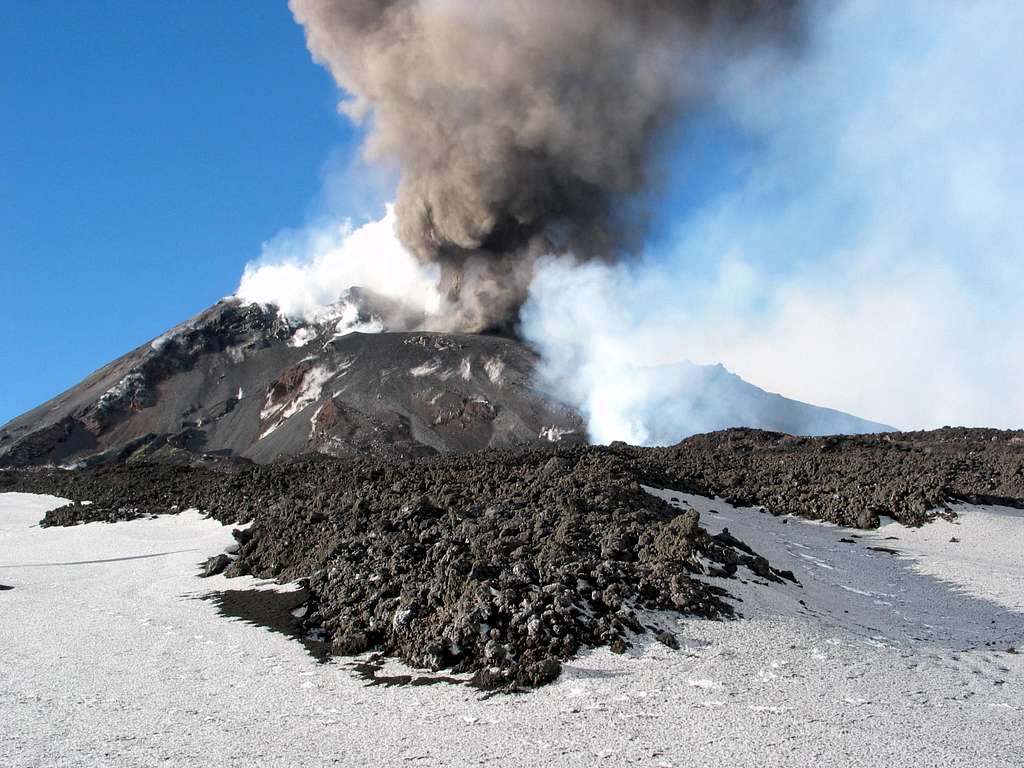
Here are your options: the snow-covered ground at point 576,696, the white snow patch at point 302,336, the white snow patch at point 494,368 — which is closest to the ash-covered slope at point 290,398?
the white snow patch at point 494,368

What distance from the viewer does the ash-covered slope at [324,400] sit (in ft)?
153

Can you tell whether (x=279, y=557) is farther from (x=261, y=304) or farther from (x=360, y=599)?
(x=261, y=304)

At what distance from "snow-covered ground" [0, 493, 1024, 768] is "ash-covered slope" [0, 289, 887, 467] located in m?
28.7

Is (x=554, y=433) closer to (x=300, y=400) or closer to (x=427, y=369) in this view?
(x=427, y=369)

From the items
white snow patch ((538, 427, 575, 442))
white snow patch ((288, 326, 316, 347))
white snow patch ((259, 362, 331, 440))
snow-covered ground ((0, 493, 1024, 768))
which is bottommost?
snow-covered ground ((0, 493, 1024, 768))

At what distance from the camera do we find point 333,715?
775 centimetres

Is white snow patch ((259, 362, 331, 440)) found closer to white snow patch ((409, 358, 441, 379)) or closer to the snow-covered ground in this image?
white snow patch ((409, 358, 441, 379))

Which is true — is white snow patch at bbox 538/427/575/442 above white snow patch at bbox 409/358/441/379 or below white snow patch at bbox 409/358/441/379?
below

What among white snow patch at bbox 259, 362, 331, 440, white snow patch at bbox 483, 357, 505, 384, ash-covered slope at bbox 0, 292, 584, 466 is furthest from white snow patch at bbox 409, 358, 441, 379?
white snow patch at bbox 259, 362, 331, 440

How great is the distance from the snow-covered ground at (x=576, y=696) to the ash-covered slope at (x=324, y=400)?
28729 millimetres

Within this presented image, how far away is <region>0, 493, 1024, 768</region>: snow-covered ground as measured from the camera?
6.73 m

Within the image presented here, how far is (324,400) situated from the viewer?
2032 inches

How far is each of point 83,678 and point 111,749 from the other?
2712mm

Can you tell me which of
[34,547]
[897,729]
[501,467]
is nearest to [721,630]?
[897,729]
